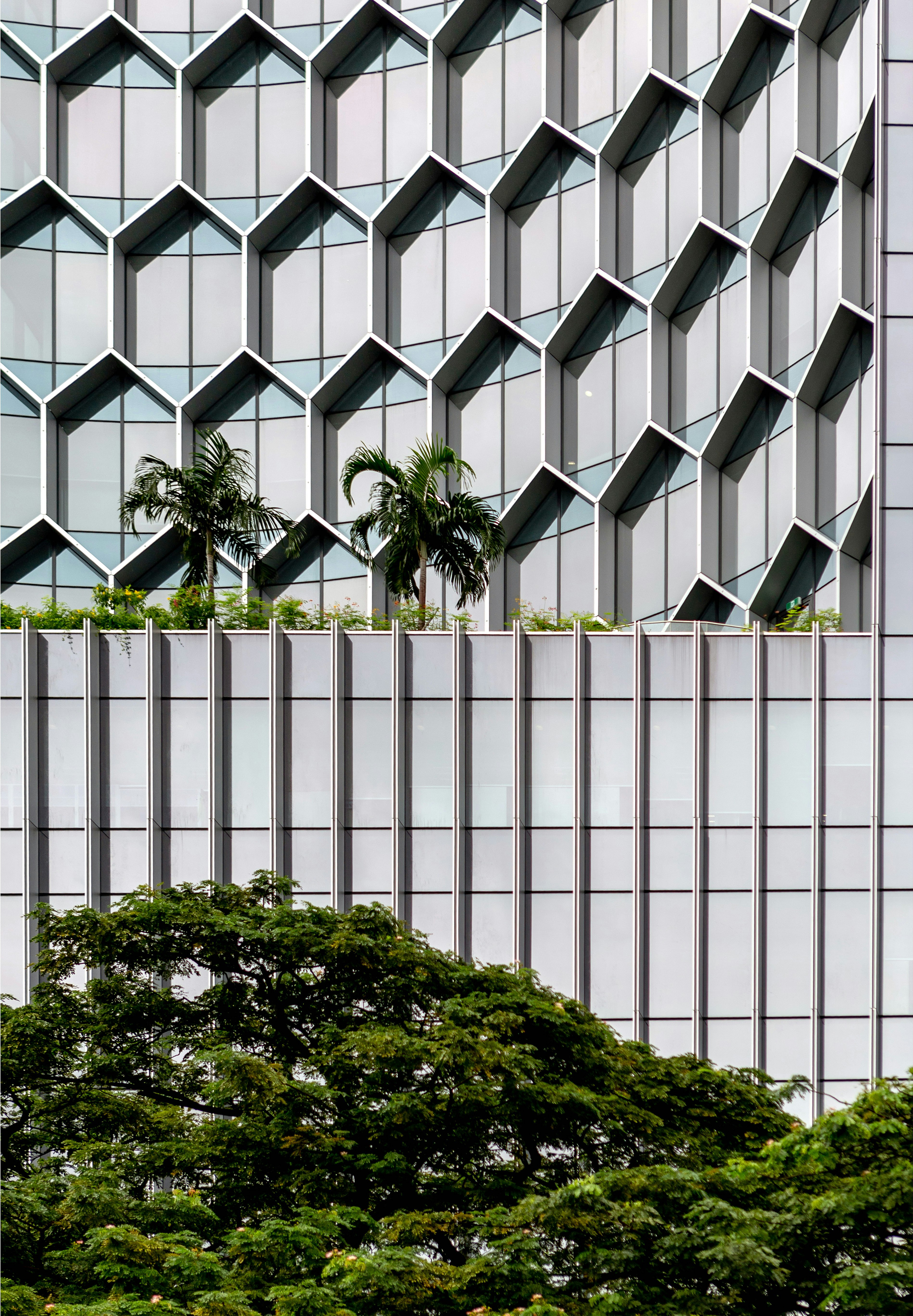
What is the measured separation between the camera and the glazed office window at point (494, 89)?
3297cm

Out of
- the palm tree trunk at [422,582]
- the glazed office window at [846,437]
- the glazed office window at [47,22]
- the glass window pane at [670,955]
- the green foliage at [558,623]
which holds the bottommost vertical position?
the glass window pane at [670,955]

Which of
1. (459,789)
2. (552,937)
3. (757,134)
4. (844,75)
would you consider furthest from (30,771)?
(844,75)

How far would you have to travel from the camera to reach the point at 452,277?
33.9 m

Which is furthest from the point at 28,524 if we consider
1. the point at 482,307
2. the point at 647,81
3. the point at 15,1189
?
the point at 15,1189

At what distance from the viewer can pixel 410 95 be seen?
3441 centimetres

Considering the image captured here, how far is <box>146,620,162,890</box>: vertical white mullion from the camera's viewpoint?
22484 millimetres

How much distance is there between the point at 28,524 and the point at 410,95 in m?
15.8

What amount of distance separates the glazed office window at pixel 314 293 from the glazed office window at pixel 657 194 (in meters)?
7.52

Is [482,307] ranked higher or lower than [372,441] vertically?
higher

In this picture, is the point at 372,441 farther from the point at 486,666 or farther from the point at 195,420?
the point at 486,666

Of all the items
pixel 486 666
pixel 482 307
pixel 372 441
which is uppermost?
pixel 482 307

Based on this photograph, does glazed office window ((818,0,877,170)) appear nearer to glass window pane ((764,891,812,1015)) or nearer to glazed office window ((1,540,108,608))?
glass window pane ((764,891,812,1015))

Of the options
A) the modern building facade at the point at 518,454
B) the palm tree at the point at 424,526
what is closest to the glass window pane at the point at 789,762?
the modern building facade at the point at 518,454

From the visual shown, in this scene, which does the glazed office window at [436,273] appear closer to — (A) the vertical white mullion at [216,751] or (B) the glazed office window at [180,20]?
(B) the glazed office window at [180,20]
